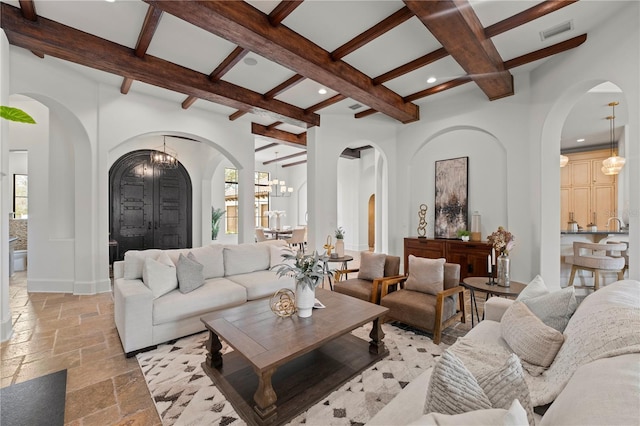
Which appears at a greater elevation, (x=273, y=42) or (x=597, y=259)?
(x=273, y=42)

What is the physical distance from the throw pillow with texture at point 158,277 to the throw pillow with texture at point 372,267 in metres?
2.38

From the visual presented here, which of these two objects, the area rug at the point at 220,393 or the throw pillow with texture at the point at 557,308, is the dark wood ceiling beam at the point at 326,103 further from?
the throw pillow with texture at the point at 557,308

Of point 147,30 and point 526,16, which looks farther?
point 147,30

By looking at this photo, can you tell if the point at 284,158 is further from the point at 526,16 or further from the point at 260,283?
the point at 526,16

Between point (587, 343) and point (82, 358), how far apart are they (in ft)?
12.2

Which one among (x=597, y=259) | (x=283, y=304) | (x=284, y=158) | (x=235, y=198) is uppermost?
(x=284, y=158)

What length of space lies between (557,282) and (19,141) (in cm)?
889

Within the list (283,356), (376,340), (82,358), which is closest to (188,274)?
(82,358)

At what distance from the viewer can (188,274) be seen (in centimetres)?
320

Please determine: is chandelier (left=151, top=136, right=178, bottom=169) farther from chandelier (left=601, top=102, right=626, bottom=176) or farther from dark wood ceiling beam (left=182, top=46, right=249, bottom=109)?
chandelier (left=601, top=102, right=626, bottom=176)

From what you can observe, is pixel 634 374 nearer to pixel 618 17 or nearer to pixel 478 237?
pixel 618 17

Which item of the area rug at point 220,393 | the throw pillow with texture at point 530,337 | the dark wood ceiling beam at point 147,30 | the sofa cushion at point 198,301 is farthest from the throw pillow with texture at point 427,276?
the dark wood ceiling beam at point 147,30

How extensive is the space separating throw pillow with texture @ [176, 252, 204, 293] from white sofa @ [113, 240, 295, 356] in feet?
0.22

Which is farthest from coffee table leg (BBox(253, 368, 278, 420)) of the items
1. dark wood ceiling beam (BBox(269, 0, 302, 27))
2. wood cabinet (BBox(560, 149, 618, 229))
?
wood cabinet (BBox(560, 149, 618, 229))
